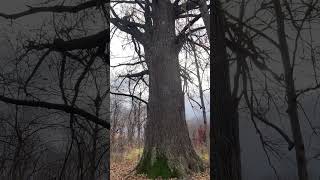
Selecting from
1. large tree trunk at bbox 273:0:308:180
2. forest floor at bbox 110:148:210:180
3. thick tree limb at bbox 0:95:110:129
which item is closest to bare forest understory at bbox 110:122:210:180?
forest floor at bbox 110:148:210:180

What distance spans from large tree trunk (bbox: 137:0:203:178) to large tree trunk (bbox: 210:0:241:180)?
325cm

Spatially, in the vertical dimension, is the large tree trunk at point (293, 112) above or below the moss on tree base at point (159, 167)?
above

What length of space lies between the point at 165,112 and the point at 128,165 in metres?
0.98

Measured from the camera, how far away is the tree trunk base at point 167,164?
16.6 feet

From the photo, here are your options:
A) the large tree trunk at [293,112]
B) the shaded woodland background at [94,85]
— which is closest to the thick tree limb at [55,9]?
the shaded woodland background at [94,85]

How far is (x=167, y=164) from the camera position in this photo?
5.12 m

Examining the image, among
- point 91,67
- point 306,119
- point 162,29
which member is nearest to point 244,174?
point 306,119

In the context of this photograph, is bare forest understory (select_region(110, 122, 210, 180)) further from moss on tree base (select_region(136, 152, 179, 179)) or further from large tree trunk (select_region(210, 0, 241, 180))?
large tree trunk (select_region(210, 0, 241, 180))

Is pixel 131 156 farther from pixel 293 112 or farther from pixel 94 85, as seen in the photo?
pixel 293 112

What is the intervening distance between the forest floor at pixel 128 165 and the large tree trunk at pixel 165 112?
4.3 inches

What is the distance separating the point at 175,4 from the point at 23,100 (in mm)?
3980

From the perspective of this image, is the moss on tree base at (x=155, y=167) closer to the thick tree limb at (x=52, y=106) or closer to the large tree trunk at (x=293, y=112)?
the thick tree limb at (x=52, y=106)

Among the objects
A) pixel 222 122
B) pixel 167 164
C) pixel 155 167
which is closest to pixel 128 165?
pixel 155 167

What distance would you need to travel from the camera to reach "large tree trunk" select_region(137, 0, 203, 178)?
5160mm
